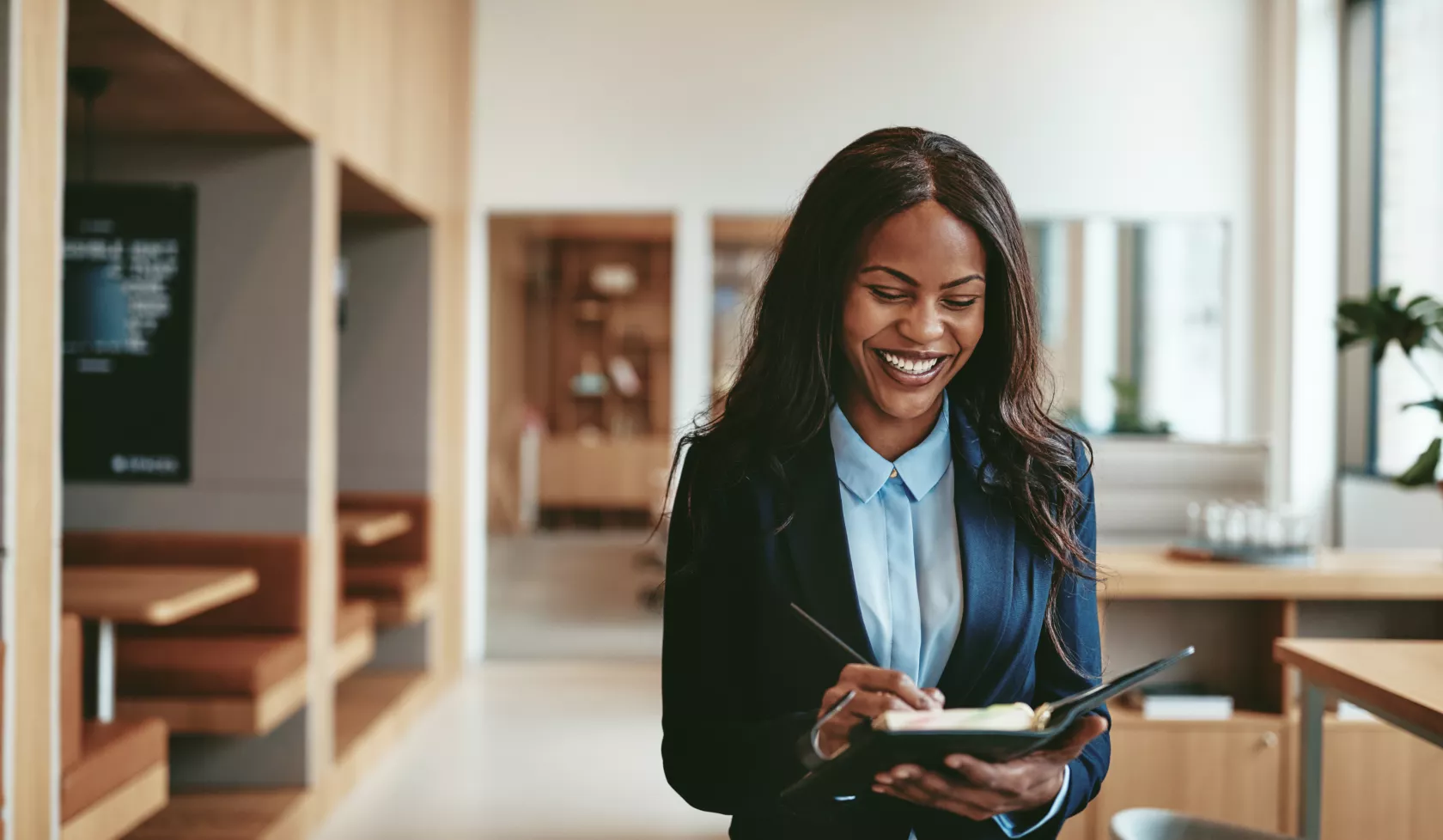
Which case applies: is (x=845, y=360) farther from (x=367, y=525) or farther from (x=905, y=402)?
(x=367, y=525)

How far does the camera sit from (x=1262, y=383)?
21.1 ft

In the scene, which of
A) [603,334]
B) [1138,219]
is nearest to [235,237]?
[1138,219]

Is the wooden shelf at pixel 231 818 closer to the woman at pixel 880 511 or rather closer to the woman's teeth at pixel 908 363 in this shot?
the woman at pixel 880 511

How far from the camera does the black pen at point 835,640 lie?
1.11 metres

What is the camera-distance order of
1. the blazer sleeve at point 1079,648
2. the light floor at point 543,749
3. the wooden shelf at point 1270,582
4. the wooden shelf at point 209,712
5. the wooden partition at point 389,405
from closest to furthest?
the blazer sleeve at point 1079,648 < the wooden shelf at point 1270,582 < the wooden shelf at point 209,712 < the light floor at point 543,749 < the wooden partition at point 389,405

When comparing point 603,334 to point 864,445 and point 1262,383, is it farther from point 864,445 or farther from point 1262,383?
point 864,445

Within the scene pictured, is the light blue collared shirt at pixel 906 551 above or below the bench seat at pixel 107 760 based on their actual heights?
above

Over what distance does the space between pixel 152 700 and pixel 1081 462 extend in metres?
3.12

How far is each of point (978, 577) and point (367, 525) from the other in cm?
385

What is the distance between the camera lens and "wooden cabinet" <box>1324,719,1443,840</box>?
305 centimetres

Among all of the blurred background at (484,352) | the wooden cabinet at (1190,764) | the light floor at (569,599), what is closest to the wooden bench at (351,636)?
the blurred background at (484,352)

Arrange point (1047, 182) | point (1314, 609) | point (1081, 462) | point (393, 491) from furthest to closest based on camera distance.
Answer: point (1047, 182) < point (393, 491) < point (1314, 609) < point (1081, 462)

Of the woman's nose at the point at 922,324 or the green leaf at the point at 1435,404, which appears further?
the green leaf at the point at 1435,404

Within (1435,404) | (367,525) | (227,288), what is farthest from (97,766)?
(1435,404)
